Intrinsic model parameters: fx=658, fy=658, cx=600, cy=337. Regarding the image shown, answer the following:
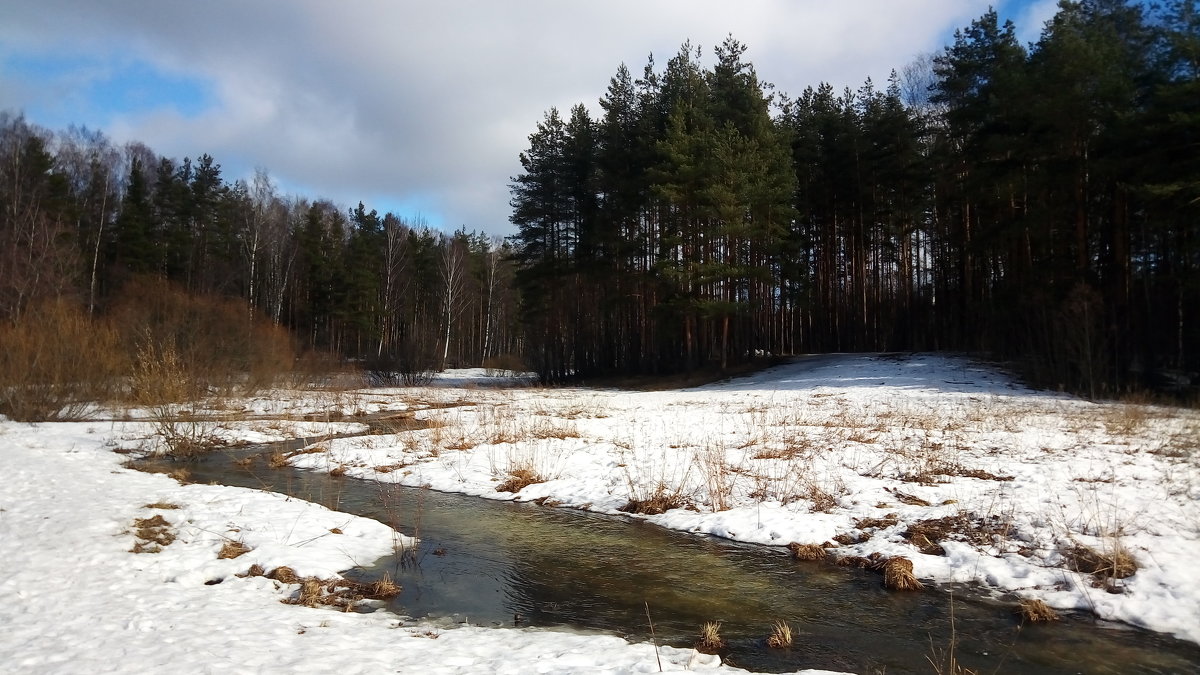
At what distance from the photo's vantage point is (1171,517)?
286 inches

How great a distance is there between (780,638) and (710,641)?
578mm

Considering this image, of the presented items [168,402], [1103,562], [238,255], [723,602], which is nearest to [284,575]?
[723,602]

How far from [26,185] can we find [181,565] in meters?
42.2

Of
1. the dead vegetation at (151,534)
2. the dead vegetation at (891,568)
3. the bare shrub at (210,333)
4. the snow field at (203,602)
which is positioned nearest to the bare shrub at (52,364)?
the bare shrub at (210,333)

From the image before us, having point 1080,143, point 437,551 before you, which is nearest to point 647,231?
point 1080,143

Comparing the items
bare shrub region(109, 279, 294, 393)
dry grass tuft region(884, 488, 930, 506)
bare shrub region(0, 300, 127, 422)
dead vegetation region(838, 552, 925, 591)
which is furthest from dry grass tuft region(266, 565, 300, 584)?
bare shrub region(109, 279, 294, 393)

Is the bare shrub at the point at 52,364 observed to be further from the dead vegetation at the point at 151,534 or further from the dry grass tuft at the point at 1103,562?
the dry grass tuft at the point at 1103,562

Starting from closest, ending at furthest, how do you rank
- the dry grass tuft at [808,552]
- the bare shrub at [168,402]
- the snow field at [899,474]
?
1. the snow field at [899,474]
2. the dry grass tuft at [808,552]
3. the bare shrub at [168,402]

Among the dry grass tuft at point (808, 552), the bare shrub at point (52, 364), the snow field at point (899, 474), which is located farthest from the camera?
the bare shrub at point (52, 364)

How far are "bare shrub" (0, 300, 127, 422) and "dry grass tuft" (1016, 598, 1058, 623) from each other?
2036cm

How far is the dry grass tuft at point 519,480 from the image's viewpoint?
11.1 meters

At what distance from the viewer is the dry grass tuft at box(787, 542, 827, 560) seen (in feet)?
24.4

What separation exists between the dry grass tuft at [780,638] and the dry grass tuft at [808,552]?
7.40 feet

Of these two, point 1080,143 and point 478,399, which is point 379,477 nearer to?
point 478,399
